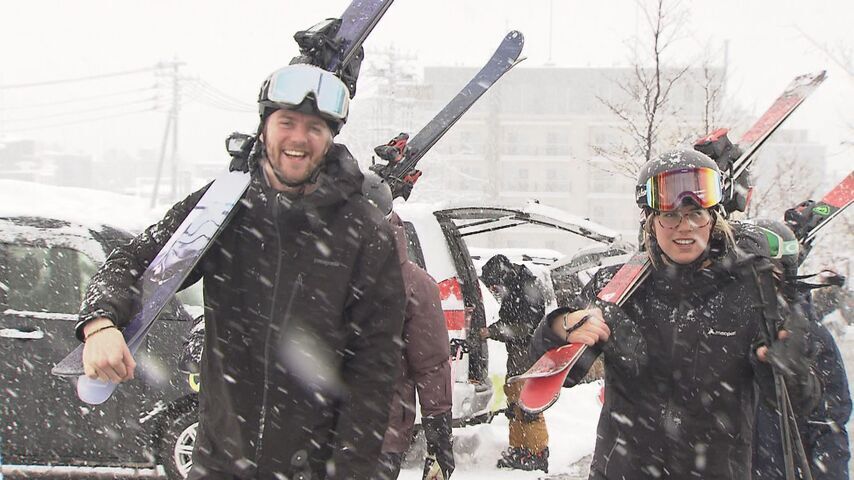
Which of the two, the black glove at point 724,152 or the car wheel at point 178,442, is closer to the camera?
the black glove at point 724,152

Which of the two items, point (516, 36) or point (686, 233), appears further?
point (516, 36)

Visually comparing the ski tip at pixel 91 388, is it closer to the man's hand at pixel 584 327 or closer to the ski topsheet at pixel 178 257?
the ski topsheet at pixel 178 257

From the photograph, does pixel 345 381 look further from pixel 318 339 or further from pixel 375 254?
pixel 375 254

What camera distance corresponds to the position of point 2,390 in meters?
5.01

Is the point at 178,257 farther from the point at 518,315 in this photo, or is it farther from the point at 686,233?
the point at 518,315

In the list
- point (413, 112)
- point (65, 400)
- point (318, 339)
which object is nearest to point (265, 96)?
point (318, 339)

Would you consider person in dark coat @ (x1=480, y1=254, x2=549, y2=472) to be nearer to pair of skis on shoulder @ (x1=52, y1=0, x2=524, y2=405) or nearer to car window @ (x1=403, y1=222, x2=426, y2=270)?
car window @ (x1=403, y1=222, x2=426, y2=270)

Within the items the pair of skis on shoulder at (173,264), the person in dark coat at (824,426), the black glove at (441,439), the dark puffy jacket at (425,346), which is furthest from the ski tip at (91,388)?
the person in dark coat at (824,426)

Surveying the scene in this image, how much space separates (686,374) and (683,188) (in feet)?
1.96

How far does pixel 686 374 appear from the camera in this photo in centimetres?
267

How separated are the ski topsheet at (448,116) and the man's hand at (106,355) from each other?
8.65 feet

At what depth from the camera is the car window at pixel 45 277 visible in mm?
5117

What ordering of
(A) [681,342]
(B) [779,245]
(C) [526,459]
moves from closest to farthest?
(A) [681,342] → (B) [779,245] → (C) [526,459]

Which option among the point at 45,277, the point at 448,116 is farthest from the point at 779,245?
the point at 45,277
